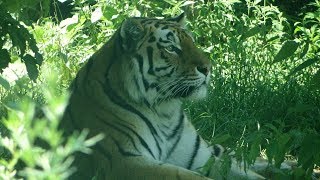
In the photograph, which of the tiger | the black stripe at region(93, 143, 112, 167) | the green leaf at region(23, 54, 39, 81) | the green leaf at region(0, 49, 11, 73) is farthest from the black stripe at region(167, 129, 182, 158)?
the green leaf at region(0, 49, 11, 73)

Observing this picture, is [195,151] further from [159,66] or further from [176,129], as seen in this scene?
[159,66]

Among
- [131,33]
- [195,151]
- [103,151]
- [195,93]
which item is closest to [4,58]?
[103,151]

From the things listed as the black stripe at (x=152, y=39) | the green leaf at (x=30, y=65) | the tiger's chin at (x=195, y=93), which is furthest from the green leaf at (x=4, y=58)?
the tiger's chin at (x=195, y=93)

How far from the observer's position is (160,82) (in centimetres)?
461

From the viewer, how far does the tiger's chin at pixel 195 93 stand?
4.63 meters

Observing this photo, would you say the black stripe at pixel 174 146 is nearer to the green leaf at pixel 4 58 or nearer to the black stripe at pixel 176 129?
the black stripe at pixel 176 129

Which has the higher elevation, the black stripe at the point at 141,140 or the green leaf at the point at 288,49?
the green leaf at the point at 288,49

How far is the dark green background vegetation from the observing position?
3588 mm

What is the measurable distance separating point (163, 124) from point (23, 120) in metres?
3.40

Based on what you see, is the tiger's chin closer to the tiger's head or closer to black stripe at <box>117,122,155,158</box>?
the tiger's head

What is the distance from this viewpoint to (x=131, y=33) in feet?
15.1

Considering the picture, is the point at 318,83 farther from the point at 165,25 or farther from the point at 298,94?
the point at 298,94

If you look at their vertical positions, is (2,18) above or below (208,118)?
above

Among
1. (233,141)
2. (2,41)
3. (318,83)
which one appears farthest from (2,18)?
(233,141)
